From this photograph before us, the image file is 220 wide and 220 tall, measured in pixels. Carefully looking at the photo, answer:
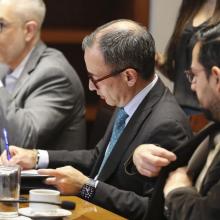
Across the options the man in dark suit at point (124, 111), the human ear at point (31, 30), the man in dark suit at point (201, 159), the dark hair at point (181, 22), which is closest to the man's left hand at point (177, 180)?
Result: the man in dark suit at point (201, 159)

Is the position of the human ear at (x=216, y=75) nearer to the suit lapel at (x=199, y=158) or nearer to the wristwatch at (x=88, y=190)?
the suit lapel at (x=199, y=158)

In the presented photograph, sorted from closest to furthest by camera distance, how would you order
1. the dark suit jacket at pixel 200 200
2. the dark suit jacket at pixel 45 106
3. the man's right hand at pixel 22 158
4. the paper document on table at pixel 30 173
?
the dark suit jacket at pixel 200 200
the paper document on table at pixel 30 173
the man's right hand at pixel 22 158
the dark suit jacket at pixel 45 106

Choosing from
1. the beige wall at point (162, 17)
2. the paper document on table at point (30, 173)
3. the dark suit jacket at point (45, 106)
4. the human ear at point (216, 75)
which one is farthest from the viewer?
the beige wall at point (162, 17)

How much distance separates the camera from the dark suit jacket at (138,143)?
2.22m

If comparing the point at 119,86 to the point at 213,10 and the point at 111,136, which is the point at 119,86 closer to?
the point at 111,136

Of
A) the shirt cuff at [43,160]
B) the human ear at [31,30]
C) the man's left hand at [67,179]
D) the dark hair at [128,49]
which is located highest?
the dark hair at [128,49]

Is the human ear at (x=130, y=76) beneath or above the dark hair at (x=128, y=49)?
beneath

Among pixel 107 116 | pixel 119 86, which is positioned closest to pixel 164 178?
pixel 119 86

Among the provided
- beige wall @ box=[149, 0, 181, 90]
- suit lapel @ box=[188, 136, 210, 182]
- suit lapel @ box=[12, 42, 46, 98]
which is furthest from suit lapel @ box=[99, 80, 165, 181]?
beige wall @ box=[149, 0, 181, 90]

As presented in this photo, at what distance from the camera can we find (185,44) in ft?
10.3

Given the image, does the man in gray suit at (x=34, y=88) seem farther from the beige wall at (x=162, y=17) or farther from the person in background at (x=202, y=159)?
the person in background at (x=202, y=159)

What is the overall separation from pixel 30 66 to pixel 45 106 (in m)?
0.27

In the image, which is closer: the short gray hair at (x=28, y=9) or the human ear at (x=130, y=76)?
the human ear at (x=130, y=76)

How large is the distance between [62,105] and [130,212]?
1074mm
